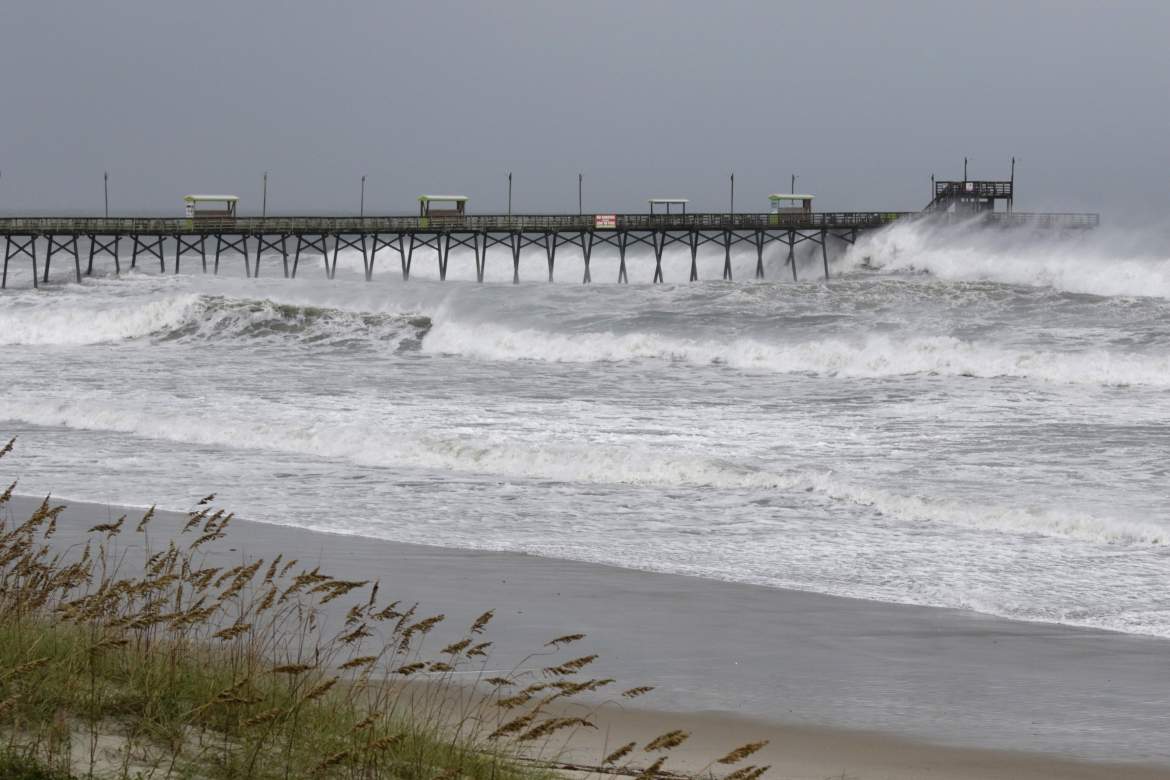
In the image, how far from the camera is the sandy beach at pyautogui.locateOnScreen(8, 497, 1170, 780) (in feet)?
23.4

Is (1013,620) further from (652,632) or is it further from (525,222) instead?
(525,222)

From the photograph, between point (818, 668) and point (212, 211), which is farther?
point (212, 211)

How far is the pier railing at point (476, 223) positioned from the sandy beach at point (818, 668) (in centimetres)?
5201

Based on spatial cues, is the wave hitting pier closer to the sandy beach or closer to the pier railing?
the pier railing

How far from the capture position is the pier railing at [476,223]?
63344 mm

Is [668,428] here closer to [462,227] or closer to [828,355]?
[828,355]

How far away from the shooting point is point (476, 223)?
2689 inches

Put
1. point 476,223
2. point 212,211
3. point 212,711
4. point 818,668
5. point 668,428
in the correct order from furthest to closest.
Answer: point 212,211
point 476,223
point 668,428
point 818,668
point 212,711

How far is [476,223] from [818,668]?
60.6m

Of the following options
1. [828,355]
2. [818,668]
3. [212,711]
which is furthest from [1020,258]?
[212,711]

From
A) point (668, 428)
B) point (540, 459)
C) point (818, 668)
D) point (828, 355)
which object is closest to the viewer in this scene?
point (818, 668)

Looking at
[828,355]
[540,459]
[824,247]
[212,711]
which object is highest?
[824,247]

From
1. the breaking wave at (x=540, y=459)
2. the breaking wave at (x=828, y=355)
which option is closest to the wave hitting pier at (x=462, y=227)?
the breaking wave at (x=828, y=355)

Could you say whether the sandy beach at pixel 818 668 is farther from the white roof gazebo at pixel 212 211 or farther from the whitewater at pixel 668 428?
the white roof gazebo at pixel 212 211
